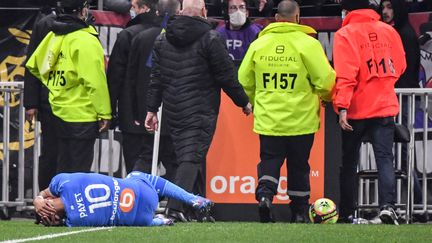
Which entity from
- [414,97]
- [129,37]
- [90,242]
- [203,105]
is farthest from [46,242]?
[414,97]

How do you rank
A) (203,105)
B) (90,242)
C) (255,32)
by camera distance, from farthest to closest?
(255,32) → (203,105) → (90,242)

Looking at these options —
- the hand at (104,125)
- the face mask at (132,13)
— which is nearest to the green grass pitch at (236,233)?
the hand at (104,125)

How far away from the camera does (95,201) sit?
11602 millimetres

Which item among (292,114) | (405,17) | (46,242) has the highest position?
(405,17)

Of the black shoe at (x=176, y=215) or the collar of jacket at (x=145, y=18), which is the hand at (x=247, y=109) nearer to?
the black shoe at (x=176, y=215)

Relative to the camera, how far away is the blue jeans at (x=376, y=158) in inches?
524

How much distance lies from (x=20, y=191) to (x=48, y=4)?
90.8 inches

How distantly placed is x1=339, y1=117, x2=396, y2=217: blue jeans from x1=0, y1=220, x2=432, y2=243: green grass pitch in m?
0.88

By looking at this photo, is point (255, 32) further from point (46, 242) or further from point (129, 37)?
point (46, 242)

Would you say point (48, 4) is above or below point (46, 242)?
above

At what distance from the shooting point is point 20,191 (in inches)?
593

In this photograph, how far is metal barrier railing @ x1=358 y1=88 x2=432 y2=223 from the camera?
14.6 metres

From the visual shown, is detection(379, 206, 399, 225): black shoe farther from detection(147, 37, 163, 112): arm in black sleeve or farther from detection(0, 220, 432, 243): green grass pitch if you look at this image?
detection(147, 37, 163, 112): arm in black sleeve

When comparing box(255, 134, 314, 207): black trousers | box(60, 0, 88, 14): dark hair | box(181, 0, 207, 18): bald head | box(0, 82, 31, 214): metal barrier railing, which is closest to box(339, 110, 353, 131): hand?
box(255, 134, 314, 207): black trousers
